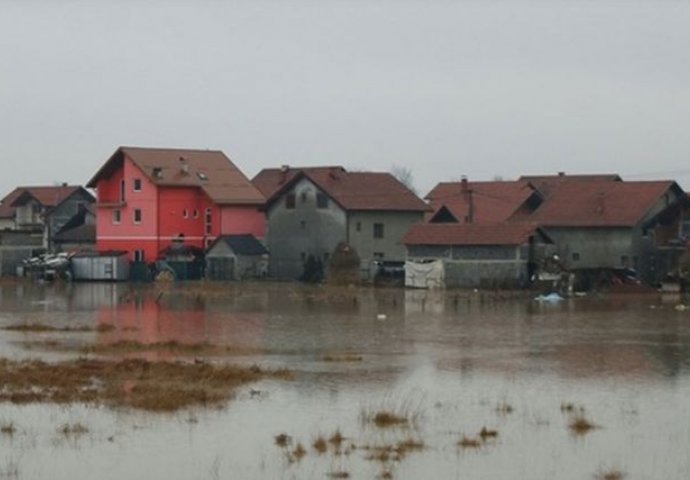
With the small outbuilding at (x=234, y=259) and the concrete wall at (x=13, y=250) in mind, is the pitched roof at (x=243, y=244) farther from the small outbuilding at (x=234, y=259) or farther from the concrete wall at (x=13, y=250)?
the concrete wall at (x=13, y=250)

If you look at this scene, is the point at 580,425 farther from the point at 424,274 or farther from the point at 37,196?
the point at 37,196

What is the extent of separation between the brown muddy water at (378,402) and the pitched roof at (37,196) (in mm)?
29245

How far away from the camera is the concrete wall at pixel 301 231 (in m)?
51.5

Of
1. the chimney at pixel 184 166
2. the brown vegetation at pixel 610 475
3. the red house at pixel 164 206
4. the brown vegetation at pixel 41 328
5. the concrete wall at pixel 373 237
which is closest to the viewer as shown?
the brown vegetation at pixel 610 475

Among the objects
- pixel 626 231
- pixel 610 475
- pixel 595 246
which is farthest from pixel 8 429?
pixel 595 246

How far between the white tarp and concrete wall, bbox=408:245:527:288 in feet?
0.68

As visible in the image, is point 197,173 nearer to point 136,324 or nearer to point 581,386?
point 136,324

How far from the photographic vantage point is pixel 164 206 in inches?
2137

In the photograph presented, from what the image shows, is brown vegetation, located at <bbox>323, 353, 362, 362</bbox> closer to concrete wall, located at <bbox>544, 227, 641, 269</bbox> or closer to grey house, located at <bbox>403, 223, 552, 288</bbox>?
grey house, located at <bbox>403, 223, 552, 288</bbox>

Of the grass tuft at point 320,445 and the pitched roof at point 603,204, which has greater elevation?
the pitched roof at point 603,204

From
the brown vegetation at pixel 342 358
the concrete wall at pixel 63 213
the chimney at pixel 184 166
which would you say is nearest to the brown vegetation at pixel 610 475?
the brown vegetation at pixel 342 358

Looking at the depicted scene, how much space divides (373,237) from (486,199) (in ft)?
24.9

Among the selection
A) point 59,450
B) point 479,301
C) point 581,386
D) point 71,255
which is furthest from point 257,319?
point 71,255

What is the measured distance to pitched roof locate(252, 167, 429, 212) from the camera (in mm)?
51719
